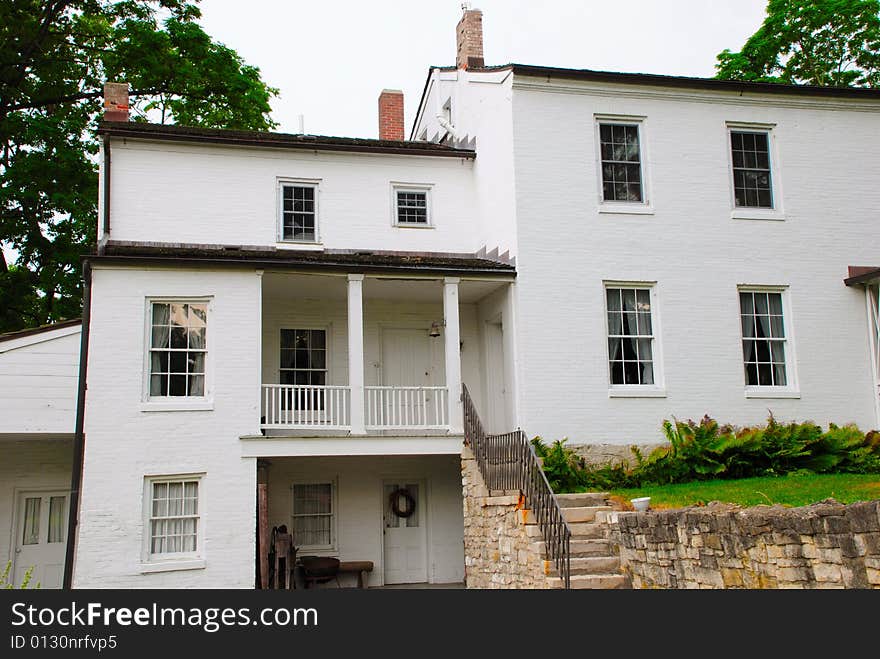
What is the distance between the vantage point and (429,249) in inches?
771

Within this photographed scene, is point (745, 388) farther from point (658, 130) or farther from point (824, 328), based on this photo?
point (658, 130)

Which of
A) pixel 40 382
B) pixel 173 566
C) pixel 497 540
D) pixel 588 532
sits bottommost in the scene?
pixel 173 566

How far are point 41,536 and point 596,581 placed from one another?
1189cm

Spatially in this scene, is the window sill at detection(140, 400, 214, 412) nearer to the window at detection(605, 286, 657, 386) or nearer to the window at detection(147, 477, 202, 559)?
the window at detection(147, 477, 202, 559)

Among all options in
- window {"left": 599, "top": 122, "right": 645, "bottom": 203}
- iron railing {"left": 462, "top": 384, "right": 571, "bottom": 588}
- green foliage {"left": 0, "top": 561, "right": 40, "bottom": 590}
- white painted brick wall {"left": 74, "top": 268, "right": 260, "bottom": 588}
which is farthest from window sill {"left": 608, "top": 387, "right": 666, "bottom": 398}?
green foliage {"left": 0, "top": 561, "right": 40, "bottom": 590}

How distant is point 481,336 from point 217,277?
5745mm

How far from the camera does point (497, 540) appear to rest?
49.2 feet

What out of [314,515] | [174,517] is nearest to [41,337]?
[174,517]

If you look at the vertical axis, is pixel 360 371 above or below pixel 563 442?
above

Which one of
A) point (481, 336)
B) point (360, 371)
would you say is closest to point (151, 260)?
point (360, 371)

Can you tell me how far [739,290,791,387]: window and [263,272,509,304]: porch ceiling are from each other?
4.86 metres

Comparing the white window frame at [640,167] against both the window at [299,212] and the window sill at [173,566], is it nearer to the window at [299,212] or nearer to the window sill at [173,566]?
the window at [299,212]

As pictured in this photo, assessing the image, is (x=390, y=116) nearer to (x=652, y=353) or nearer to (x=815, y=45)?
(x=652, y=353)
